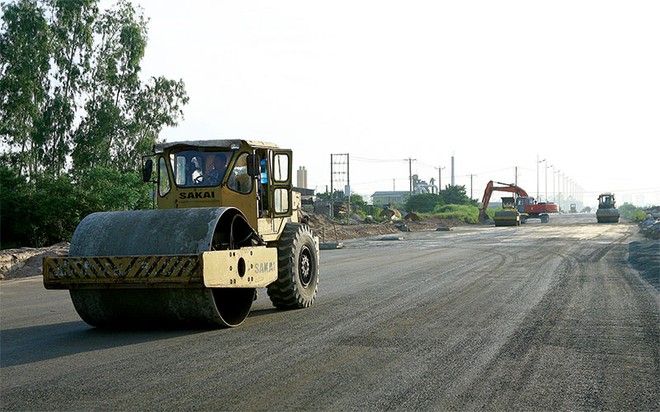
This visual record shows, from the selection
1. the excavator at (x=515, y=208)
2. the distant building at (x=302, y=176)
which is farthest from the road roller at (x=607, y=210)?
the distant building at (x=302, y=176)

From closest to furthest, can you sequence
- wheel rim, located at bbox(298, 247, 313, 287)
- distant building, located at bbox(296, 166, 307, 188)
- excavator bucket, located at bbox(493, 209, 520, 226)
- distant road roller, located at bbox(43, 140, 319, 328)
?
distant road roller, located at bbox(43, 140, 319, 328) < wheel rim, located at bbox(298, 247, 313, 287) < excavator bucket, located at bbox(493, 209, 520, 226) < distant building, located at bbox(296, 166, 307, 188)

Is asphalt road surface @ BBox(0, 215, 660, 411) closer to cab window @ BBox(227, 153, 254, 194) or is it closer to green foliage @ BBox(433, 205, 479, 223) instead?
cab window @ BBox(227, 153, 254, 194)

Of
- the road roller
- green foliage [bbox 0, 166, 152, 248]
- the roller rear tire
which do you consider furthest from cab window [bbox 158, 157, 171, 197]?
the road roller

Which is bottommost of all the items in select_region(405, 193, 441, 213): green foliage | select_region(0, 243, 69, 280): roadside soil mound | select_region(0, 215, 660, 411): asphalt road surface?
select_region(0, 215, 660, 411): asphalt road surface

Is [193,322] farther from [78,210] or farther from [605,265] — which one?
[78,210]

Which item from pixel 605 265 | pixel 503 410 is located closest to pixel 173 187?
pixel 503 410

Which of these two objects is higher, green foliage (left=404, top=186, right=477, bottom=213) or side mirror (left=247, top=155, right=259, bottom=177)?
green foliage (left=404, top=186, right=477, bottom=213)

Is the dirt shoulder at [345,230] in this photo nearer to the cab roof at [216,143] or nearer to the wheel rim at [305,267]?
the wheel rim at [305,267]

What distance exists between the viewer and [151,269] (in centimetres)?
851

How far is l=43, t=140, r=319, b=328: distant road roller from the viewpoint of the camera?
28.3ft

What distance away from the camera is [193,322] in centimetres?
910

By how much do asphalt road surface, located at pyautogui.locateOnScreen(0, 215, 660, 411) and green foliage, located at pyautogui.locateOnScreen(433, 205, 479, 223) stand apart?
62132mm

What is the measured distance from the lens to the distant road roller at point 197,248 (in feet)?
28.3

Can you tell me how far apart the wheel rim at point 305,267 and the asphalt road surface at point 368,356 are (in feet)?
1.71
